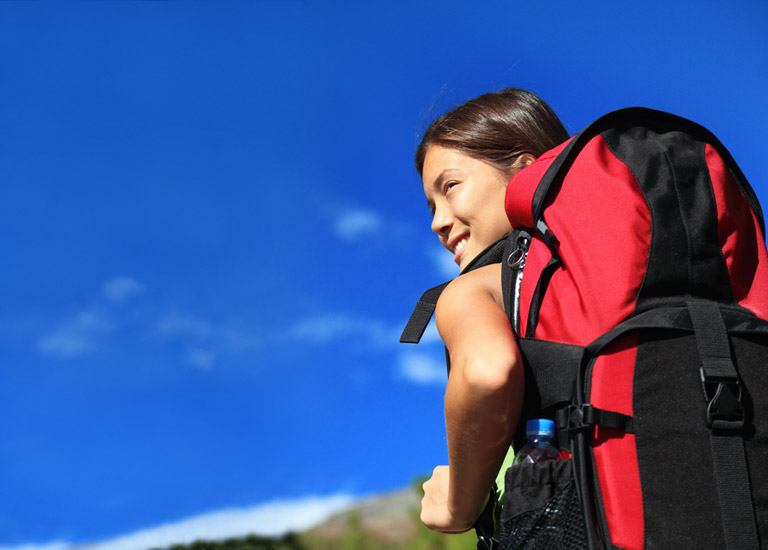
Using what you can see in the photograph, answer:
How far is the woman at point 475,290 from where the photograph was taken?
1.78 m

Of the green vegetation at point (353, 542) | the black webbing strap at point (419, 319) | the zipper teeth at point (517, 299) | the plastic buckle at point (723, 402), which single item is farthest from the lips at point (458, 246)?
the green vegetation at point (353, 542)

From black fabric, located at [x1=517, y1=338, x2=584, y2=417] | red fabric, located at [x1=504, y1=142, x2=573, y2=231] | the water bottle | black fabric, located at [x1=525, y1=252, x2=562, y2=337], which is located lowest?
the water bottle

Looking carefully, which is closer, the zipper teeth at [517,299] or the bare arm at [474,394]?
the bare arm at [474,394]

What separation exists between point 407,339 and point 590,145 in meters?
0.85

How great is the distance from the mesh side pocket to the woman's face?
1.00 meters

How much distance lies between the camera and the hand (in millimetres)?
2115

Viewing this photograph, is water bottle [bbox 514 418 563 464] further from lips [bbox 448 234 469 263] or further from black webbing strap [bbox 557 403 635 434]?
lips [bbox 448 234 469 263]

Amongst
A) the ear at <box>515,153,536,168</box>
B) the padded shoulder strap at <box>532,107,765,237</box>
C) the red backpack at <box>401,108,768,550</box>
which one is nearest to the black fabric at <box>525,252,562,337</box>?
the red backpack at <box>401,108,768,550</box>

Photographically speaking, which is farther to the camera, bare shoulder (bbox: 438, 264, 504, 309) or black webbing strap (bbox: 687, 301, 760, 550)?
bare shoulder (bbox: 438, 264, 504, 309)

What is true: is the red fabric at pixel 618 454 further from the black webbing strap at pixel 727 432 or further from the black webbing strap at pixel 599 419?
the black webbing strap at pixel 727 432

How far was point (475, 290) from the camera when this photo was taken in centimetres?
208

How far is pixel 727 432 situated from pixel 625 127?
0.88 m

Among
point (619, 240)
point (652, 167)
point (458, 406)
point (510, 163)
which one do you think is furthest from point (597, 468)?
point (510, 163)

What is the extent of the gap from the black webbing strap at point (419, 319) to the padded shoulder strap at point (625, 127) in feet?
1.75
